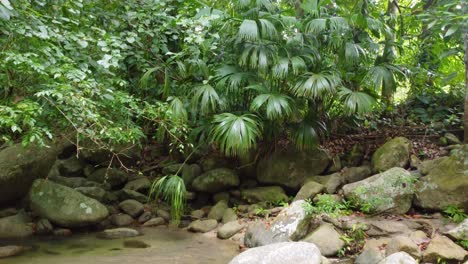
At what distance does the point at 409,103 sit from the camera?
6516mm

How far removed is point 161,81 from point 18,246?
2.93 meters

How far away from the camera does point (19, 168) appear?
510 centimetres

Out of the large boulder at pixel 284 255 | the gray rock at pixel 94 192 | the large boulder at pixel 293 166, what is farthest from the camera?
the gray rock at pixel 94 192

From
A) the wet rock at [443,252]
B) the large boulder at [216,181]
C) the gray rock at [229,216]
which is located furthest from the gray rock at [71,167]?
the wet rock at [443,252]

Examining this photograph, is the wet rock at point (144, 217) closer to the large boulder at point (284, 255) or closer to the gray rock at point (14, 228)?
the gray rock at point (14, 228)

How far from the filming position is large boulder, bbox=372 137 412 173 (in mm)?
5086

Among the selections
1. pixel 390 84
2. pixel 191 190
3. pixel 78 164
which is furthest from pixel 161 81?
pixel 390 84

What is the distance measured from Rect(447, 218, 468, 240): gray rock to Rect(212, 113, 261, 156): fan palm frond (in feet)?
7.45

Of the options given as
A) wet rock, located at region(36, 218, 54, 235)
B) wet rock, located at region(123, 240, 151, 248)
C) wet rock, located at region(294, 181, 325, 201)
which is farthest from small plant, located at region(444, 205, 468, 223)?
wet rock, located at region(36, 218, 54, 235)

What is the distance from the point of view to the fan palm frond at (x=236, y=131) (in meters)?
4.63

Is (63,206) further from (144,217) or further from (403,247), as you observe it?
(403,247)

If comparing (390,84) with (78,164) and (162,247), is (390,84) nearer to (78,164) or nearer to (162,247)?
(162,247)

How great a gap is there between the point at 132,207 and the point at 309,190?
8.36ft

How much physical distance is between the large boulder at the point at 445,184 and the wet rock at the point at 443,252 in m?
Result: 0.75
